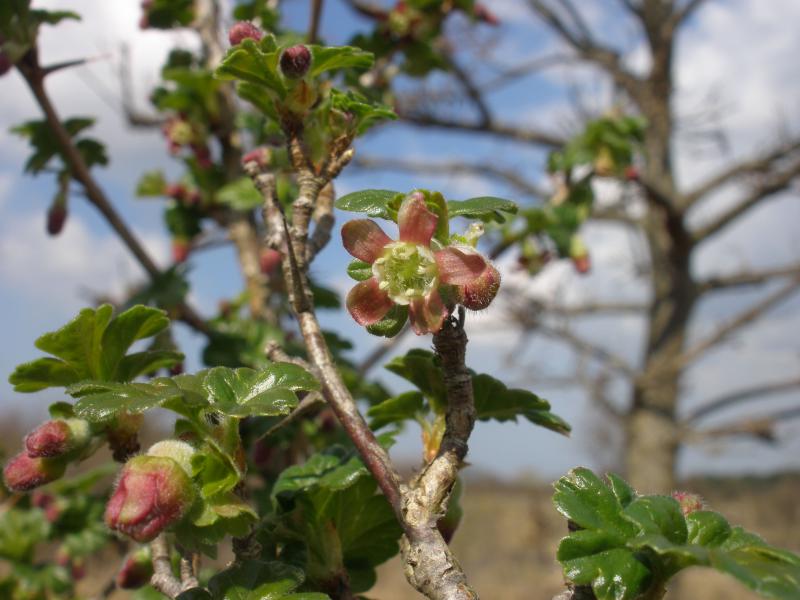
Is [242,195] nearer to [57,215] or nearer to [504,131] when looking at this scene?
[57,215]

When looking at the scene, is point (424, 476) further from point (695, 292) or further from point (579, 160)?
point (695, 292)

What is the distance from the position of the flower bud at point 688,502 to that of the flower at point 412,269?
21cm

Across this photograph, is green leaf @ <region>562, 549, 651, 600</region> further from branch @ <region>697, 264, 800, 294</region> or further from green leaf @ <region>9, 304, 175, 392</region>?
branch @ <region>697, 264, 800, 294</region>

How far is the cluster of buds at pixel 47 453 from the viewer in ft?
1.85

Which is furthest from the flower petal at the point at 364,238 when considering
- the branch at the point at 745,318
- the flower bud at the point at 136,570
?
the branch at the point at 745,318

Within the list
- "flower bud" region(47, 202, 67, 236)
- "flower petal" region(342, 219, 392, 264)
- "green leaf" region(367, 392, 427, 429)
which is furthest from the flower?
"flower bud" region(47, 202, 67, 236)

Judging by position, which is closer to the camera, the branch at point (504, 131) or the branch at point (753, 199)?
the branch at point (753, 199)

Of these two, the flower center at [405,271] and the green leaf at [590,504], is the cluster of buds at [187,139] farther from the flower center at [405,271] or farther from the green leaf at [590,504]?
the green leaf at [590,504]

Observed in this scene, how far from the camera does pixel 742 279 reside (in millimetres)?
5566

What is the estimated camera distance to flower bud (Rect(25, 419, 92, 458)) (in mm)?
562

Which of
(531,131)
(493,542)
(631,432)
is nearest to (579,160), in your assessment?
(631,432)

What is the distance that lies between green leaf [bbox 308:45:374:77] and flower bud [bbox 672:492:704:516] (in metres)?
0.44

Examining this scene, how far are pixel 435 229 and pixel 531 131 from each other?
19.8 ft

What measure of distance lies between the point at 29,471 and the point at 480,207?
41cm
